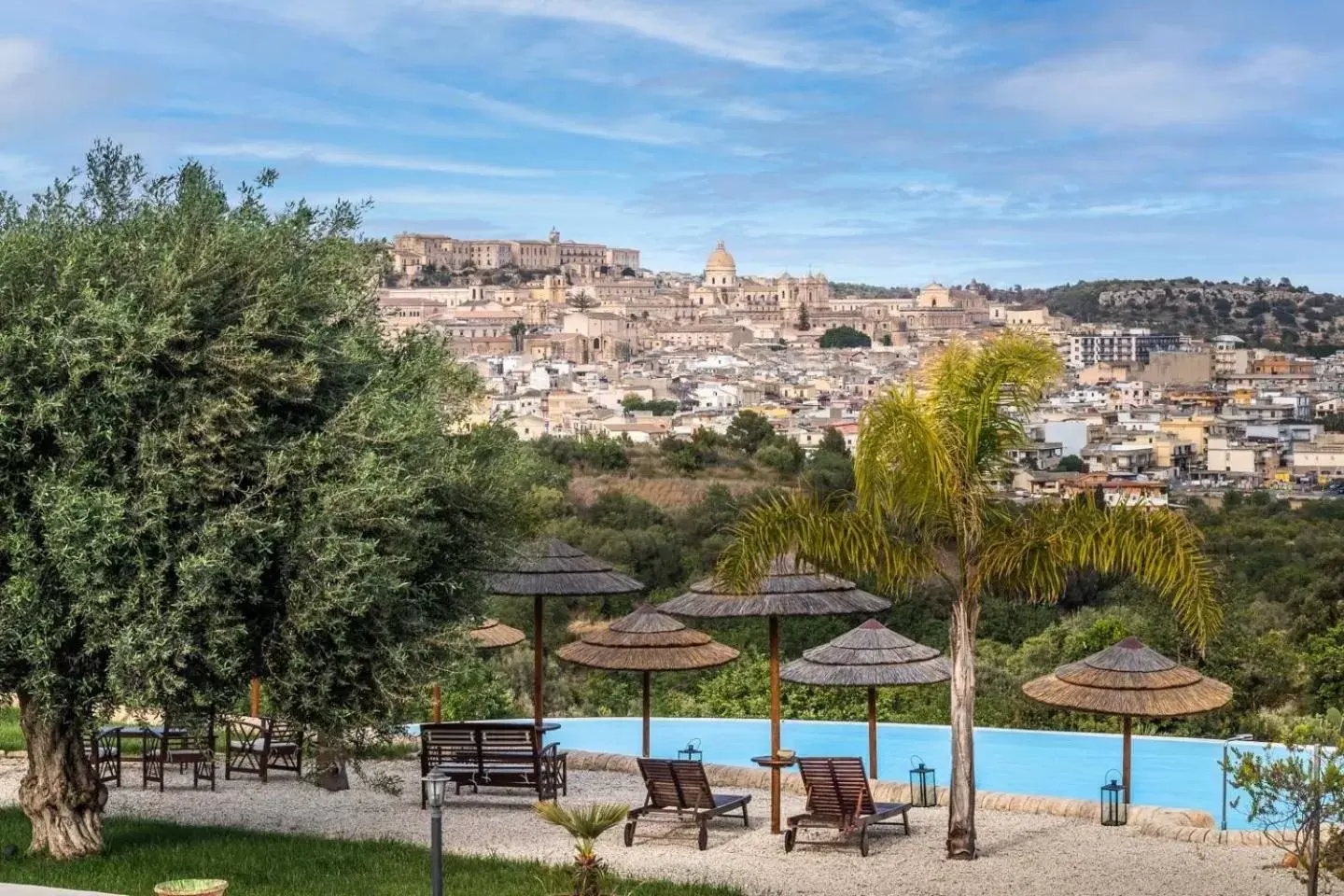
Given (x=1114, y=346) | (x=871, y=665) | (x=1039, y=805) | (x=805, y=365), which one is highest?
(x=1114, y=346)

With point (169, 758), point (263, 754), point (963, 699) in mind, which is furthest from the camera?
point (263, 754)

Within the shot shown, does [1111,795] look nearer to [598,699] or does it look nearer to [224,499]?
[224,499]

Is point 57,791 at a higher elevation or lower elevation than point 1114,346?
lower

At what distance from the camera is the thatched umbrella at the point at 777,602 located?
364 inches

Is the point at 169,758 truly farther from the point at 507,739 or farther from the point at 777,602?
the point at 777,602

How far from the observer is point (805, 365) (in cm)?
13362

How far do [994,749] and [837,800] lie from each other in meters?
4.56

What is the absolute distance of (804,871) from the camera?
827 cm

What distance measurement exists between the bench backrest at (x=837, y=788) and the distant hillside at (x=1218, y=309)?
142940 millimetres

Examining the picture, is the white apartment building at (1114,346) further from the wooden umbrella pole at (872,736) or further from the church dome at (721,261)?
the wooden umbrella pole at (872,736)

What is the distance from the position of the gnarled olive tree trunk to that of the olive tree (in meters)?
0.01

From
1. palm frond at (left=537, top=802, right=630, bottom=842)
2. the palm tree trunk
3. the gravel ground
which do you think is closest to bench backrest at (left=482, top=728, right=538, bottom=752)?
the gravel ground

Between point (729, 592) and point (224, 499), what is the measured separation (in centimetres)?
286

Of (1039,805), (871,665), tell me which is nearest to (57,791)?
(871,665)
